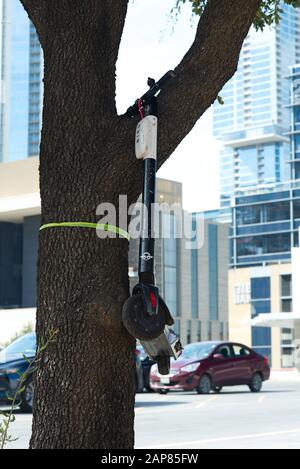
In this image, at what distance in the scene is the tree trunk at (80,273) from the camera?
506 centimetres

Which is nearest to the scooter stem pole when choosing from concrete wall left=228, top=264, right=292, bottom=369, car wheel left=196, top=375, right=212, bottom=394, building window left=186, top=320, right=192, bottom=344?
car wheel left=196, top=375, right=212, bottom=394

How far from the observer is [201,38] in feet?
18.5

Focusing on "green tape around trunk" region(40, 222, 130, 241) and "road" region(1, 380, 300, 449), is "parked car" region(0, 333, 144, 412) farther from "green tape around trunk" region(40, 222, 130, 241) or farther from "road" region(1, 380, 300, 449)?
"green tape around trunk" region(40, 222, 130, 241)

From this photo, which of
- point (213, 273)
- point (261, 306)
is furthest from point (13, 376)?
point (261, 306)

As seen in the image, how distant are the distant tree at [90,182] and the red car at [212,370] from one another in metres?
19.8

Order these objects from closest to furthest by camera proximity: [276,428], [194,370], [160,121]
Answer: [160,121]
[276,428]
[194,370]

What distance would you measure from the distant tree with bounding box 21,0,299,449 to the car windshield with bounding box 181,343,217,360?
20454 millimetres

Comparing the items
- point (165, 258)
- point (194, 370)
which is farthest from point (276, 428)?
point (165, 258)

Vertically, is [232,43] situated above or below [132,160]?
above

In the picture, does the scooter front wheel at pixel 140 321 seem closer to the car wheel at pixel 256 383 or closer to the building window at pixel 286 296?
the car wheel at pixel 256 383

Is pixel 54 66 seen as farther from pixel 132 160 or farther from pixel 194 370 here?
pixel 194 370

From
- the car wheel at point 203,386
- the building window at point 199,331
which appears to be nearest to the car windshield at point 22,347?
the car wheel at point 203,386

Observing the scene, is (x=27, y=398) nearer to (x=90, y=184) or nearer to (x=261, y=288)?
(x=90, y=184)

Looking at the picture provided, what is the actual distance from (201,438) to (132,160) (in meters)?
7.44
